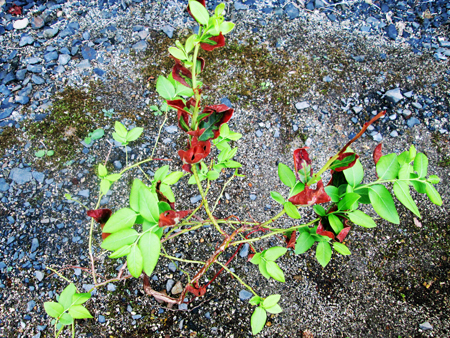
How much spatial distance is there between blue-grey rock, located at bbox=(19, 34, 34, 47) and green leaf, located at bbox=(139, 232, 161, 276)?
1878 millimetres

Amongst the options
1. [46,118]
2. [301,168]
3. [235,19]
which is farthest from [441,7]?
[46,118]

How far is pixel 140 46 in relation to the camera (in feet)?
6.43

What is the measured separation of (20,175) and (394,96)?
2.26 metres

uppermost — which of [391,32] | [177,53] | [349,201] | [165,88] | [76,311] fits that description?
[177,53]

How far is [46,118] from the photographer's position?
175 centimetres

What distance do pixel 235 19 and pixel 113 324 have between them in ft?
6.52

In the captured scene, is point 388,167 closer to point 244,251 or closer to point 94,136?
point 244,251

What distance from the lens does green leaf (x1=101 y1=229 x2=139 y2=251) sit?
30.6 inches

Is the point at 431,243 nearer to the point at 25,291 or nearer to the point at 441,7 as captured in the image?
the point at 441,7

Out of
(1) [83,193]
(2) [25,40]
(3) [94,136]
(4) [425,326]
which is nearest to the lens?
(4) [425,326]

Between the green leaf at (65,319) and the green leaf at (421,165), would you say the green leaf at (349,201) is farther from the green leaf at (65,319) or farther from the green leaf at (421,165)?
the green leaf at (65,319)

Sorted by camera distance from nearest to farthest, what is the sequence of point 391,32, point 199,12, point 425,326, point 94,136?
1. point 199,12
2. point 425,326
3. point 94,136
4. point 391,32

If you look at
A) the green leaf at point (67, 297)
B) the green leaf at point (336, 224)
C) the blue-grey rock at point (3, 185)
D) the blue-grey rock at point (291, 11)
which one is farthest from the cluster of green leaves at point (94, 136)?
the blue-grey rock at point (291, 11)

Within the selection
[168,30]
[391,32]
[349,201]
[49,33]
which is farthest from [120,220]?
[391,32]
